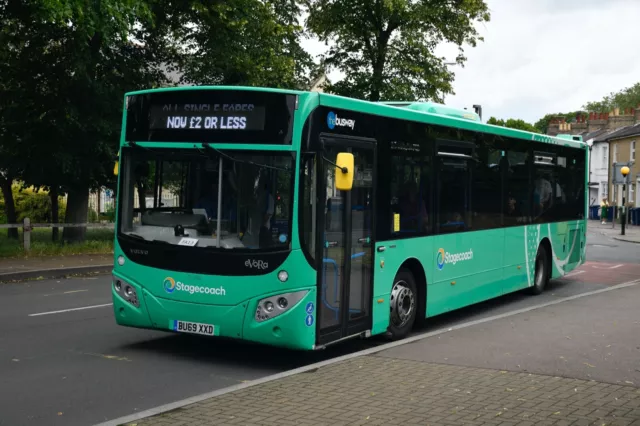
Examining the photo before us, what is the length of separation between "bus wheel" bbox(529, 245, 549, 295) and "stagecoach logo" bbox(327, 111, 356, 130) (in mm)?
7727

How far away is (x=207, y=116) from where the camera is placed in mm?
9125

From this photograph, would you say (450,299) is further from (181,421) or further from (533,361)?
(181,421)

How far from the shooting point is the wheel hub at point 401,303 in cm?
1059

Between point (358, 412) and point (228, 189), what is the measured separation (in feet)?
10.1

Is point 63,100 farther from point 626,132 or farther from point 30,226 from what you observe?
point 626,132

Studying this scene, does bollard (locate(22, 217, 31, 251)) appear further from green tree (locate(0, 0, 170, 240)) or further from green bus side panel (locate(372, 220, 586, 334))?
green bus side panel (locate(372, 220, 586, 334))

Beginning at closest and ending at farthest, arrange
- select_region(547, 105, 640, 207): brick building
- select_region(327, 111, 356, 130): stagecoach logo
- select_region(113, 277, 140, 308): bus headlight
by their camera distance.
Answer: select_region(327, 111, 356, 130): stagecoach logo
select_region(113, 277, 140, 308): bus headlight
select_region(547, 105, 640, 207): brick building

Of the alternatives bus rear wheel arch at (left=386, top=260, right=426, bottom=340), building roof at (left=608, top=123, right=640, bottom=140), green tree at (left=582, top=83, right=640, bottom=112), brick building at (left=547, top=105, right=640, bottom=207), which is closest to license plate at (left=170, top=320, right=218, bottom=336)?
bus rear wheel arch at (left=386, top=260, right=426, bottom=340)

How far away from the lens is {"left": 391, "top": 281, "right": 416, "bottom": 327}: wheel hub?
417 inches

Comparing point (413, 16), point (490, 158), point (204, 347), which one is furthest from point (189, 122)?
point (413, 16)

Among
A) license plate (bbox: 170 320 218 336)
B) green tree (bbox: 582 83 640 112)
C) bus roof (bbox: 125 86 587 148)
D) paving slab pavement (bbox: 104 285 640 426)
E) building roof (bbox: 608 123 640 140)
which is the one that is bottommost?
paving slab pavement (bbox: 104 285 640 426)

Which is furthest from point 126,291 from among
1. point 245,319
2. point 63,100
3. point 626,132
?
point 626,132

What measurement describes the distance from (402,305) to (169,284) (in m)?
3.11

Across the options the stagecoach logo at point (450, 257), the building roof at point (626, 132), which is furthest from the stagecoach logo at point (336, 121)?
the building roof at point (626, 132)
